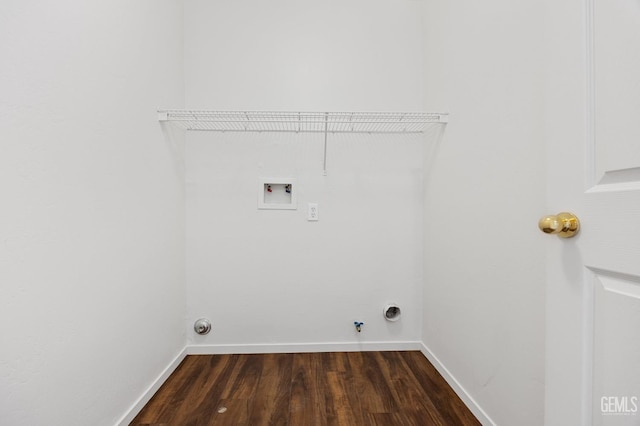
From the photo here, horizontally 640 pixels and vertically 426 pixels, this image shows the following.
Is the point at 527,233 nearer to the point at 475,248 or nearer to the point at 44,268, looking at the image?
the point at 475,248

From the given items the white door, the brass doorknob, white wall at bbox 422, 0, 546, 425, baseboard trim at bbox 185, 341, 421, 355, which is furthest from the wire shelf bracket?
baseboard trim at bbox 185, 341, 421, 355

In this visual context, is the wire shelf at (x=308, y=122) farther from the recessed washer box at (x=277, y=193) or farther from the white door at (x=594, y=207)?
the white door at (x=594, y=207)

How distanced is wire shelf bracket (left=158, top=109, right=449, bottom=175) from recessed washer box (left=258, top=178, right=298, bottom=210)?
0.27 metres

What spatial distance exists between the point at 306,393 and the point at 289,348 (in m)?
0.44

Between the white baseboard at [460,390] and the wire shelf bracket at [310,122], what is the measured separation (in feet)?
4.69

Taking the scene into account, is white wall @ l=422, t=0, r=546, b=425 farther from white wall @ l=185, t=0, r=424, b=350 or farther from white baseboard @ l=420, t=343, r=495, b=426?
white wall @ l=185, t=0, r=424, b=350

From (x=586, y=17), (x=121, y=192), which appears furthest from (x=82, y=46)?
(x=586, y=17)

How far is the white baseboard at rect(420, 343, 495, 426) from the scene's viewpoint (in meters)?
1.25

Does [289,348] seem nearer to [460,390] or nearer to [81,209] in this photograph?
[460,390]

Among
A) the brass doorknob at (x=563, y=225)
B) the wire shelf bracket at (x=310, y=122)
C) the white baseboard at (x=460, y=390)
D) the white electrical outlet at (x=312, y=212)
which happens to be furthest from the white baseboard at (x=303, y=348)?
the brass doorknob at (x=563, y=225)

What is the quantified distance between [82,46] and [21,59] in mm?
271

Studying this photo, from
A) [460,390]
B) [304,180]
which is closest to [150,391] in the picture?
[304,180]

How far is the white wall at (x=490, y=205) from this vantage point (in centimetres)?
99

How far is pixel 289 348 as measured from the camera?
187 cm
